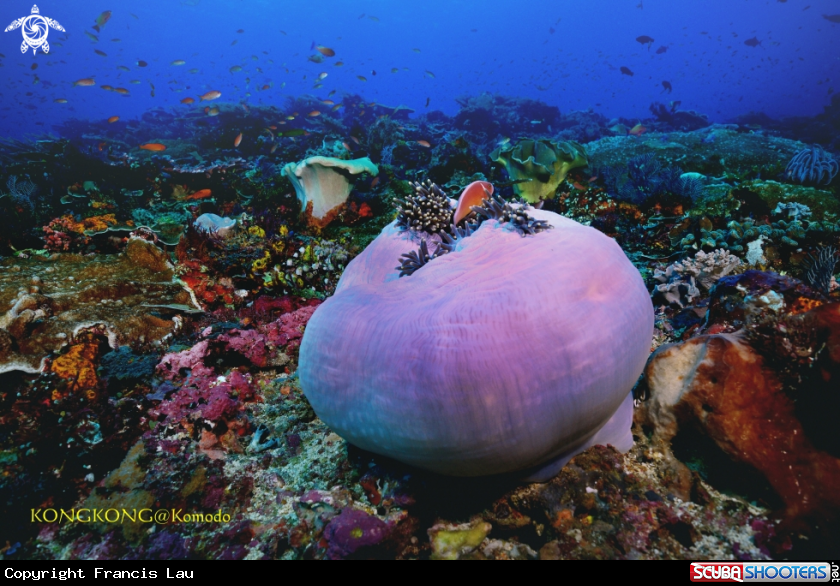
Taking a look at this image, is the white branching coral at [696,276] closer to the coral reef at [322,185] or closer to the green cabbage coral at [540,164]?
the green cabbage coral at [540,164]

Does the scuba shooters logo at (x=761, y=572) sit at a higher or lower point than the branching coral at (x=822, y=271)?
lower

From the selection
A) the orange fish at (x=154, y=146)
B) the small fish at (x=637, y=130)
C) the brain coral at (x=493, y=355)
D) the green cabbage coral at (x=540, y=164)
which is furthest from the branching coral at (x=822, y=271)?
the small fish at (x=637, y=130)

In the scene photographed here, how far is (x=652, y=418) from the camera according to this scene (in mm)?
2559

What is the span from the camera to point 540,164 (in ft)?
22.7

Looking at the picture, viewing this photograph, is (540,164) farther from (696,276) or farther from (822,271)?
(822,271)

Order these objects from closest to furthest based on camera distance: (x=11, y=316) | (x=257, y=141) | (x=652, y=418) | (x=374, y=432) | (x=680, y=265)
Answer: (x=374, y=432)
(x=652, y=418)
(x=11, y=316)
(x=680, y=265)
(x=257, y=141)

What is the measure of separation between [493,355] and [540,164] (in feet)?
20.3

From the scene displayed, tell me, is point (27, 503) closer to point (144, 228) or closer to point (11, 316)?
point (11, 316)

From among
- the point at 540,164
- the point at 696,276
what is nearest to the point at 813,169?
the point at 540,164

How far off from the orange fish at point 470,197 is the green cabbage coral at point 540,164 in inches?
176

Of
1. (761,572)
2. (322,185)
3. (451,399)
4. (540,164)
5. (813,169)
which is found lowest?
(761,572)

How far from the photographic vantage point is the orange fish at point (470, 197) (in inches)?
113

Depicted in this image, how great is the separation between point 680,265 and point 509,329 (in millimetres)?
3305

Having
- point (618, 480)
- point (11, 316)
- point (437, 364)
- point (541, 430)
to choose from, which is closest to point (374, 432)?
point (437, 364)
